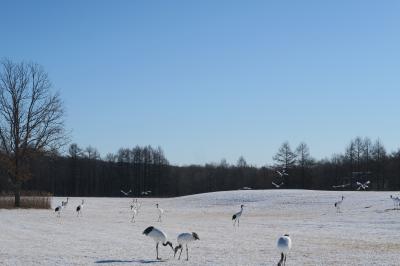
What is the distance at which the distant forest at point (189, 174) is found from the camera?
11638cm

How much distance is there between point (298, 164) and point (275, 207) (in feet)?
191

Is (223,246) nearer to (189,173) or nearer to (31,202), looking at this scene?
(31,202)

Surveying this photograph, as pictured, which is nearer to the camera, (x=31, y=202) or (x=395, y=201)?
(x=395, y=201)

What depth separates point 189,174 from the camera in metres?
168

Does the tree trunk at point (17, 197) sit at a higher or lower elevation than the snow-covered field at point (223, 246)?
higher

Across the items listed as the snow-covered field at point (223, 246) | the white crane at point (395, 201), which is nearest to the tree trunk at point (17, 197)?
the snow-covered field at point (223, 246)

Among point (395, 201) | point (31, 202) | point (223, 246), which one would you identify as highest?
point (395, 201)

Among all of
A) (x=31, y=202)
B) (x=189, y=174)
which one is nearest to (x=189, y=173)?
(x=189, y=174)

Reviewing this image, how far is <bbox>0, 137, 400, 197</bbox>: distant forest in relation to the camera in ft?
382

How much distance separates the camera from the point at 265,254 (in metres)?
20.8

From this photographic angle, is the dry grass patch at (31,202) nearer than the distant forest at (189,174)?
Yes

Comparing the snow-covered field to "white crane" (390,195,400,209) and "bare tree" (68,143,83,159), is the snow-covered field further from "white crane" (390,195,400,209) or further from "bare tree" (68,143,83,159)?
"bare tree" (68,143,83,159)

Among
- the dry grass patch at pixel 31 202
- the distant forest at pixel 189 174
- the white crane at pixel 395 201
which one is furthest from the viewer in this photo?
the distant forest at pixel 189 174

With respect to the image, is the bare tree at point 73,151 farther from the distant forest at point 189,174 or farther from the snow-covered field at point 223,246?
the snow-covered field at point 223,246
